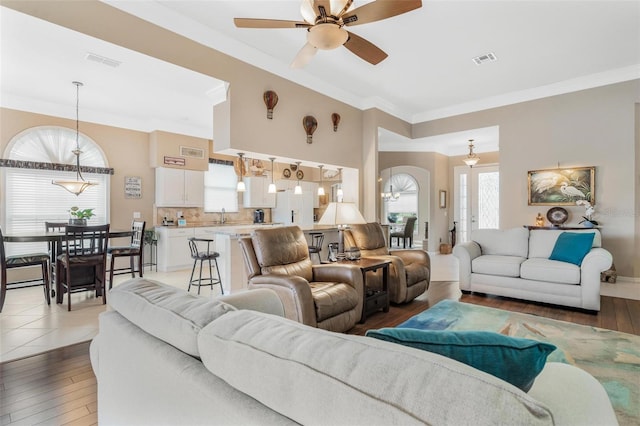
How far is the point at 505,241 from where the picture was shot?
14.9 feet

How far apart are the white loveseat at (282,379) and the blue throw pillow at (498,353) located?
0.10 metres

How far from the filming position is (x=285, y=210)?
7895mm

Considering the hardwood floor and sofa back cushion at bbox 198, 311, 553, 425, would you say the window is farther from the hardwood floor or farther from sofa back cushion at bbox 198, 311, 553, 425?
sofa back cushion at bbox 198, 311, 553, 425

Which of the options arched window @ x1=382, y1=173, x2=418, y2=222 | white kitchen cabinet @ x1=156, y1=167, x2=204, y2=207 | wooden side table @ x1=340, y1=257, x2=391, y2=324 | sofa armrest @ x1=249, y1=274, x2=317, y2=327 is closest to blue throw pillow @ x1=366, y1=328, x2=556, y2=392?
sofa armrest @ x1=249, y1=274, x2=317, y2=327

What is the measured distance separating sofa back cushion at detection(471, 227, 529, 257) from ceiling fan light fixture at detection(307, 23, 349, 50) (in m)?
3.60

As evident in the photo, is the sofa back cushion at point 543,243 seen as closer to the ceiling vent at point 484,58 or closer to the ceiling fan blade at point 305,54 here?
the ceiling vent at point 484,58

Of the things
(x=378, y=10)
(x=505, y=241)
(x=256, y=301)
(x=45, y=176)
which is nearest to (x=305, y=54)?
(x=378, y=10)

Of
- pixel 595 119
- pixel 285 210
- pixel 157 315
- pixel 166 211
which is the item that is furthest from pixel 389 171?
pixel 157 315

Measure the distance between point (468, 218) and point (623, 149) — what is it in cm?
417

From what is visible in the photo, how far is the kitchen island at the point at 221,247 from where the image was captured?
12.9 ft

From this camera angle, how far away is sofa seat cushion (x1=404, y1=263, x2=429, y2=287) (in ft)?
12.7

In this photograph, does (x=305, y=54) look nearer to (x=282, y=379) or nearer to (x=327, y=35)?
(x=327, y=35)

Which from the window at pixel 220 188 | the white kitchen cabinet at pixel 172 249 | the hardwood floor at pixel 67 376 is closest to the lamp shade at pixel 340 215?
the hardwood floor at pixel 67 376

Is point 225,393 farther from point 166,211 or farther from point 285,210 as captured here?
point 285,210
